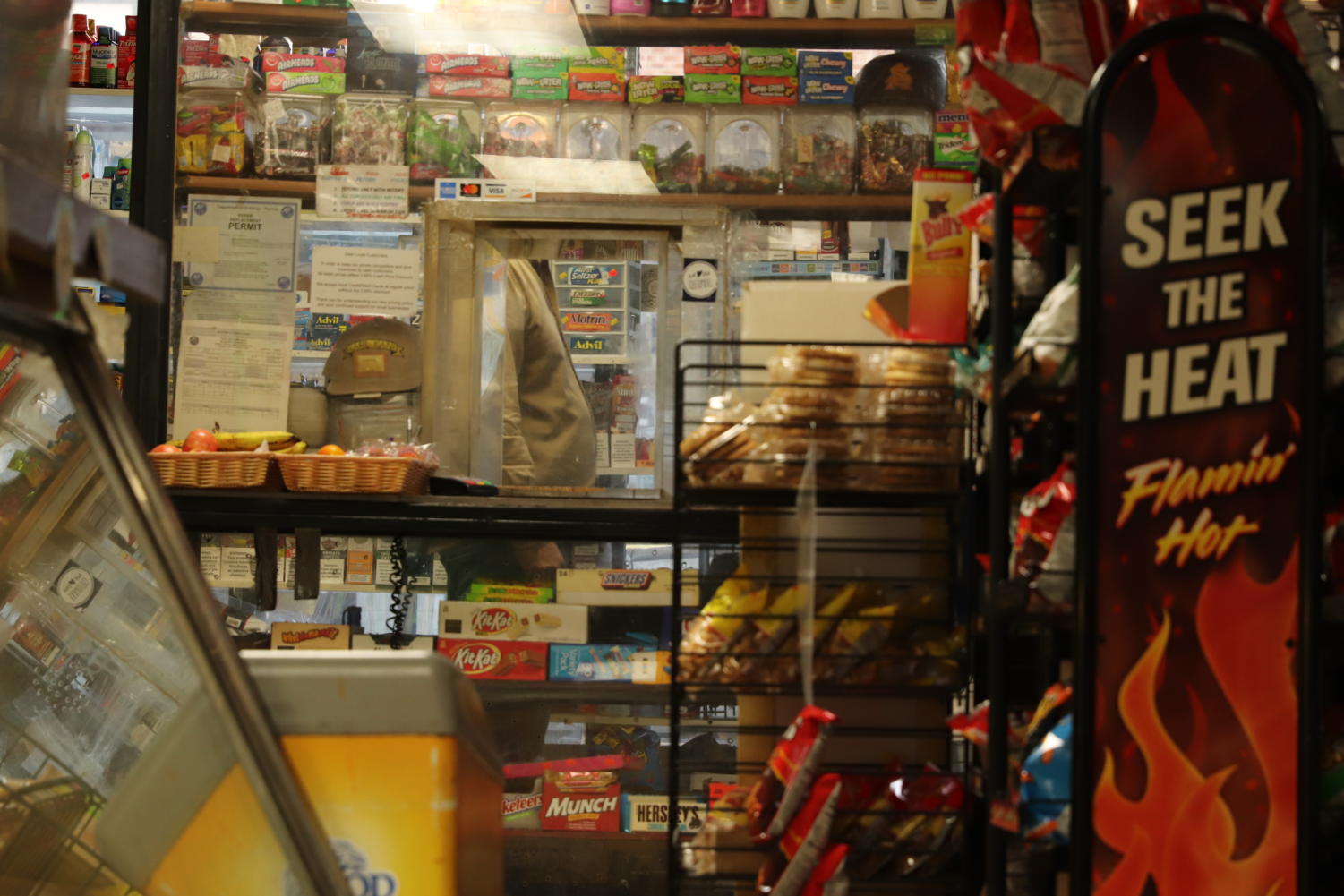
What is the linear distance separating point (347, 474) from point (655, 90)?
1549mm

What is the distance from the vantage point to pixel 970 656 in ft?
5.87

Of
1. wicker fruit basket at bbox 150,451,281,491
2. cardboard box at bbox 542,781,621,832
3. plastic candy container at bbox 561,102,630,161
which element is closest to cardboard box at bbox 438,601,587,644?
cardboard box at bbox 542,781,621,832

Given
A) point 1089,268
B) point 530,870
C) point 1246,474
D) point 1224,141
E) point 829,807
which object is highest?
point 1224,141

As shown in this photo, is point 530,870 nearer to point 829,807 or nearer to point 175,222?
point 829,807

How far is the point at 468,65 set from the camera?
383 centimetres

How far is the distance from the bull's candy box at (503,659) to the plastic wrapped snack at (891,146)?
161 cm

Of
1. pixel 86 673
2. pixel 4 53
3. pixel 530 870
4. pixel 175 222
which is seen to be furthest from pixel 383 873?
pixel 175 222

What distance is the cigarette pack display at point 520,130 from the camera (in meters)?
3.82

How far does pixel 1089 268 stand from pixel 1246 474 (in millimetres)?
243

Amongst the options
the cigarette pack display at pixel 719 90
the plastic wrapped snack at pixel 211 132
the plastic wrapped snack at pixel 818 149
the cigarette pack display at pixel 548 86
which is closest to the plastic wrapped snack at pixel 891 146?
the plastic wrapped snack at pixel 818 149

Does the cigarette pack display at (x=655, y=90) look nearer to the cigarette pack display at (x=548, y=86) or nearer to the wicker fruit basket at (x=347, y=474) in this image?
the cigarette pack display at (x=548, y=86)

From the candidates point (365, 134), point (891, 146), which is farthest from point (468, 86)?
point (891, 146)

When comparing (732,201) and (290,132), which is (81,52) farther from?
(732,201)

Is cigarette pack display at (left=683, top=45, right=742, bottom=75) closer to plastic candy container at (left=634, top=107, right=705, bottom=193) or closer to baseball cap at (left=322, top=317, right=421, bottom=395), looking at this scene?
plastic candy container at (left=634, top=107, right=705, bottom=193)
